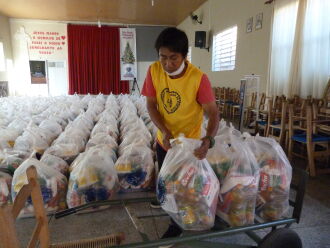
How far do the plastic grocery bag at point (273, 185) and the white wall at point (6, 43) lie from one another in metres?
8.72

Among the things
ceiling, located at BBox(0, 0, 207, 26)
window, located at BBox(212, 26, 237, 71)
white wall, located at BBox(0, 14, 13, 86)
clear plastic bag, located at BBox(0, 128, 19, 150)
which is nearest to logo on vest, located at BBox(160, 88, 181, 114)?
clear plastic bag, located at BBox(0, 128, 19, 150)

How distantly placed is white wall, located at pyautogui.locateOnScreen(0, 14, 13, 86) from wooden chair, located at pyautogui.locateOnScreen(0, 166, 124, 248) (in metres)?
8.20

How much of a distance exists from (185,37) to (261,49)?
382 cm

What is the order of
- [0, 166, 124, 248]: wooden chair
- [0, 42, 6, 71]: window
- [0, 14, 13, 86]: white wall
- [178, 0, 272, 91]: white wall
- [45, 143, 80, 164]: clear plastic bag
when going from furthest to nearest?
[0, 14, 13, 86]: white wall → [0, 42, 6, 71]: window → [178, 0, 272, 91]: white wall → [45, 143, 80, 164]: clear plastic bag → [0, 166, 124, 248]: wooden chair

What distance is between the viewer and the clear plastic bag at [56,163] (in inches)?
71.0

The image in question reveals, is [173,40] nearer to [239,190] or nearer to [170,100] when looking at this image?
[170,100]

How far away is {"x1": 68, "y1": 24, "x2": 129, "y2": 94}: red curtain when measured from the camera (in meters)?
8.94

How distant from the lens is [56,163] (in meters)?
1.83

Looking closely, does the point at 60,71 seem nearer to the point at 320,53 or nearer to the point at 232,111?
the point at 232,111

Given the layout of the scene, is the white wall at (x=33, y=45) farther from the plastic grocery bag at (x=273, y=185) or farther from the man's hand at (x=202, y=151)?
the plastic grocery bag at (x=273, y=185)

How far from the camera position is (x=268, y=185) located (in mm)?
1049

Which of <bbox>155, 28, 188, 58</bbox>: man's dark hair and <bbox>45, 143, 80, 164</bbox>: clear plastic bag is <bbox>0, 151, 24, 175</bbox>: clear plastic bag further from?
<bbox>155, 28, 188, 58</bbox>: man's dark hair

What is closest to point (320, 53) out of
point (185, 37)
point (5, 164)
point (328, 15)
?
point (328, 15)

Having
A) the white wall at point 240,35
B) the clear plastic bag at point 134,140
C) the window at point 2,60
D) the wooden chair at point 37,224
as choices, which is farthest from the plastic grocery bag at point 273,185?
the window at point 2,60
